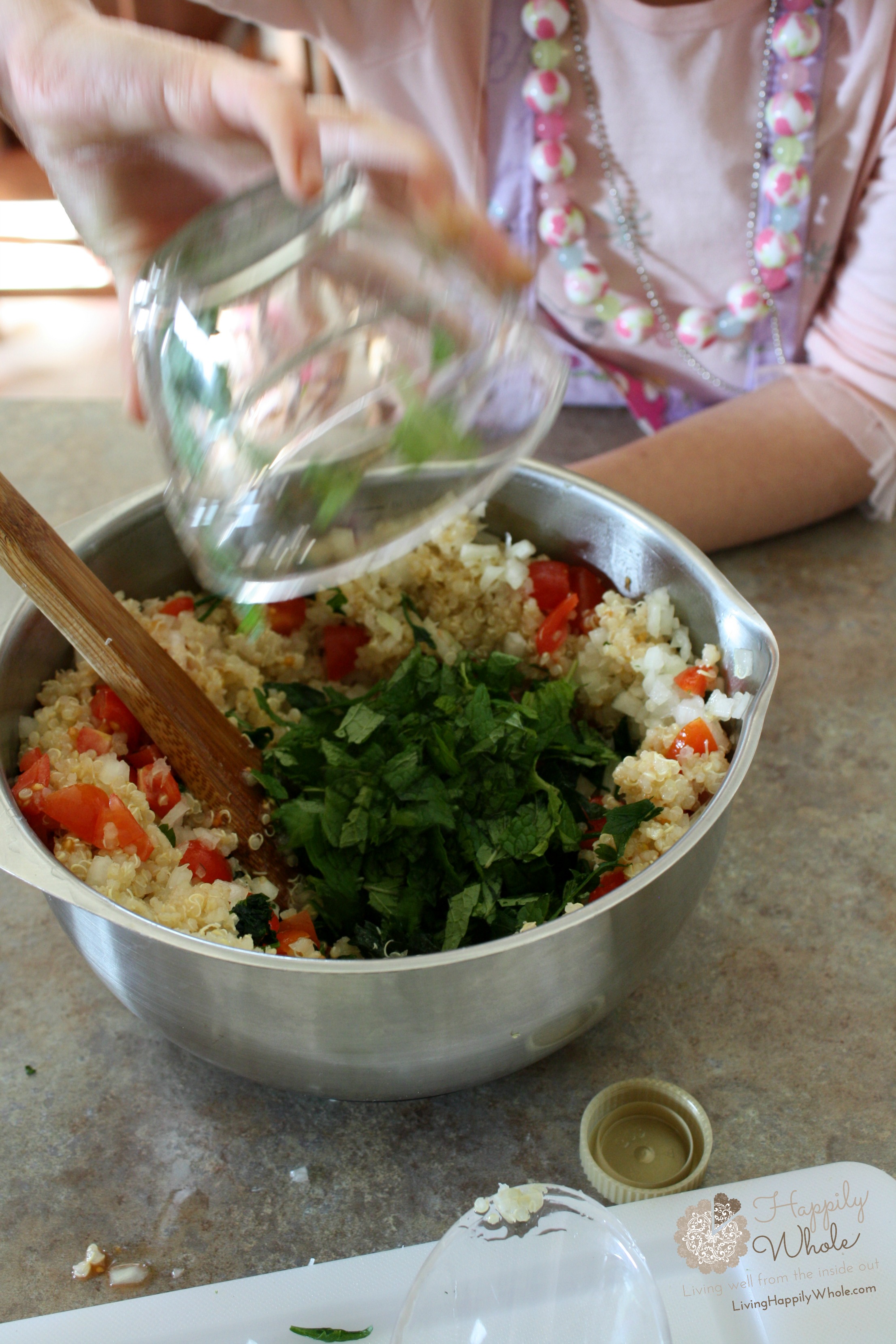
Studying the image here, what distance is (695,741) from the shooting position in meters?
0.83

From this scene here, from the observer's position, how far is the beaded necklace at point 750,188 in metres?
1.26

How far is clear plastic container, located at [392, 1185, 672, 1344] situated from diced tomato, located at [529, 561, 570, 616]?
53cm

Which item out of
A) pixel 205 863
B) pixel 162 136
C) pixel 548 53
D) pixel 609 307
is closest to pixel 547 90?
pixel 548 53

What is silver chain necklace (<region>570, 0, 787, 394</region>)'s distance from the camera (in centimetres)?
129

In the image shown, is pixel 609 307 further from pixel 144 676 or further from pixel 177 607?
pixel 144 676

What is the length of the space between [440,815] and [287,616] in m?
0.30

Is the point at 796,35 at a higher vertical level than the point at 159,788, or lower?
higher

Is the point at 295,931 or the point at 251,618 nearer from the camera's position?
the point at 295,931

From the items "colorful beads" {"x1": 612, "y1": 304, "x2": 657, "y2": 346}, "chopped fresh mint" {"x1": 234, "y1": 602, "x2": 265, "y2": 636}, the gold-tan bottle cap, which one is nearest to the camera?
the gold-tan bottle cap

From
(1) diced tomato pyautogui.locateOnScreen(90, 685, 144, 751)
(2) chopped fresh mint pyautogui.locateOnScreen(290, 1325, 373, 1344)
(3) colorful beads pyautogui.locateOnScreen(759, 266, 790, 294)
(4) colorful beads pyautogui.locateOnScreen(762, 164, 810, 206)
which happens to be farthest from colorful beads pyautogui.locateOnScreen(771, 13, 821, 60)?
(2) chopped fresh mint pyautogui.locateOnScreen(290, 1325, 373, 1344)

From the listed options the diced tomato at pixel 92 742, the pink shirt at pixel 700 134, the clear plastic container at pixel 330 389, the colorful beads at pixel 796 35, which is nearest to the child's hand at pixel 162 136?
the clear plastic container at pixel 330 389

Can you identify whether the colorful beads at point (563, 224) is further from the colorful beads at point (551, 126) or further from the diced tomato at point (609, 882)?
the diced tomato at point (609, 882)

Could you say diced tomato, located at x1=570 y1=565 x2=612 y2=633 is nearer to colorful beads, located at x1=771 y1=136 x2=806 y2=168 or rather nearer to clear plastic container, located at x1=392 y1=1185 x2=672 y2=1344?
clear plastic container, located at x1=392 y1=1185 x2=672 y2=1344

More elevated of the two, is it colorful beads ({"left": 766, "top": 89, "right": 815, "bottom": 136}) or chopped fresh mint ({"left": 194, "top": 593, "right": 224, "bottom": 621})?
colorful beads ({"left": 766, "top": 89, "right": 815, "bottom": 136})
